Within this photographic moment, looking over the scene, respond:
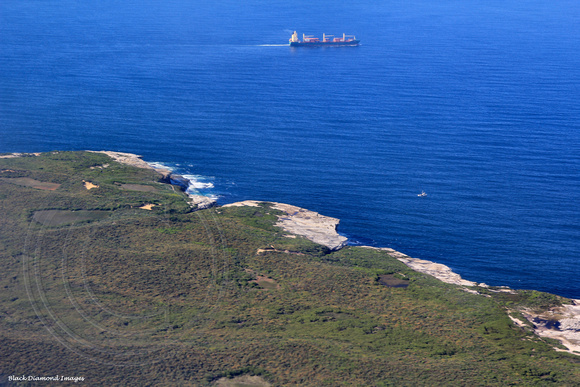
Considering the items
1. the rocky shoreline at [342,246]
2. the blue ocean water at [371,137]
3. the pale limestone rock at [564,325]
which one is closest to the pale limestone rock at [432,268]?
the rocky shoreline at [342,246]

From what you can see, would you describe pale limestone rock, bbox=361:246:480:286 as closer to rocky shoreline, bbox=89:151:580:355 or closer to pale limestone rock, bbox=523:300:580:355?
rocky shoreline, bbox=89:151:580:355

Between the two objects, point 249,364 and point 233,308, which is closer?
point 249,364

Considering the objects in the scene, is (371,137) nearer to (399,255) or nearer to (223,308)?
(399,255)

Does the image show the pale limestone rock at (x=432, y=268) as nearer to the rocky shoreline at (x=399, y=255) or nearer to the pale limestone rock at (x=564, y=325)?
the rocky shoreline at (x=399, y=255)

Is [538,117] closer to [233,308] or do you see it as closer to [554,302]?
A: [554,302]

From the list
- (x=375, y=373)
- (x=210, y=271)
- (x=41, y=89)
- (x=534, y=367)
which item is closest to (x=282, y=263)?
(x=210, y=271)

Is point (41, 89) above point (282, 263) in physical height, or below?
above

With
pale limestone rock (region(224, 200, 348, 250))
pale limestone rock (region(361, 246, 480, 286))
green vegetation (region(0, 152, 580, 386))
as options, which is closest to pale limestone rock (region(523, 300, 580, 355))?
green vegetation (region(0, 152, 580, 386))

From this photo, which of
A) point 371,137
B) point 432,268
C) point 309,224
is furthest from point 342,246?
point 371,137
